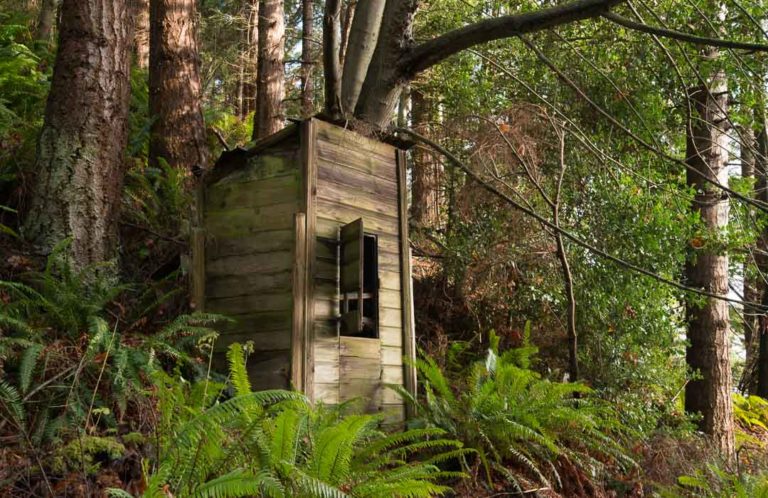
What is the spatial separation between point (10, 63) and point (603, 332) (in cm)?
739

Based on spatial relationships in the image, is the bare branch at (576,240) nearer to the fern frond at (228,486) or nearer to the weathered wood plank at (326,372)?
the weathered wood plank at (326,372)

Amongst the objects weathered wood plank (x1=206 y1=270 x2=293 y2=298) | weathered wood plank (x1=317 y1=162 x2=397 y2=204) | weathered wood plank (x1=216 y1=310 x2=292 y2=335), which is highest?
weathered wood plank (x1=317 y1=162 x2=397 y2=204)

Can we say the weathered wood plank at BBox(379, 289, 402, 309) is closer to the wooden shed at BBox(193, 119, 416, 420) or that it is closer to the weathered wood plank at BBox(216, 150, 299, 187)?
the wooden shed at BBox(193, 119, 416, 420)

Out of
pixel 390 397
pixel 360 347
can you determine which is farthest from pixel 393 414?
pixel 360 347

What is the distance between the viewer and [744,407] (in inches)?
484

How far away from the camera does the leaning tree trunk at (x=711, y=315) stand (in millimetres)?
9211

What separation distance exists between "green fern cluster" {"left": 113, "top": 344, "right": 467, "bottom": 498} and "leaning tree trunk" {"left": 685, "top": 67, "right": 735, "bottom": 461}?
590 cm

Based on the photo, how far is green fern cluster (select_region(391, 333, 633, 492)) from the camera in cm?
594

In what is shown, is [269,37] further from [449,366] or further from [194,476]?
[194,476]

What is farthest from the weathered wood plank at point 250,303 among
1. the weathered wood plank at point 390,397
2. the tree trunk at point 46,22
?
the tree trunk at point 46,22

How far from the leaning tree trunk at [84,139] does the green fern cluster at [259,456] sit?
7.15 feet

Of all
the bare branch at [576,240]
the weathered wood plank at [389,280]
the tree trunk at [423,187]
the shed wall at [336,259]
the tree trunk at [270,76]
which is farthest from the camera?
the tree trunk at [270,76]

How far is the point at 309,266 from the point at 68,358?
1915 mm

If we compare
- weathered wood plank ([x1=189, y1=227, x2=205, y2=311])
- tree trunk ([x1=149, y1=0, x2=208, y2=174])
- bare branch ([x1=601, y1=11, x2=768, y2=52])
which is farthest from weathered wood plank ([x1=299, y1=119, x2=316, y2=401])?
tree trunk ([x1=149, y1=0, x2=208, y2=174])
